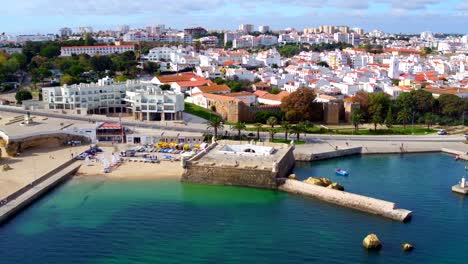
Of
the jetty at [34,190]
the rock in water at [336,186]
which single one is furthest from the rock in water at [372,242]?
the jetty at [34,190]

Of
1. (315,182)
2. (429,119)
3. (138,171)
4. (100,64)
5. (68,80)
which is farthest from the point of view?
(100,64)

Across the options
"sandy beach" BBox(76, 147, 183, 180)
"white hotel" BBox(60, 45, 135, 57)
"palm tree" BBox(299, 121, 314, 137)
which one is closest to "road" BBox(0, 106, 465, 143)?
"palm tree" BBox(299, 121, 314, 137)

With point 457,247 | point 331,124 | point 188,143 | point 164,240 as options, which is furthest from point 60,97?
point 457,247

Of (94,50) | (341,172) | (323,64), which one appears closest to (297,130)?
(341,172)

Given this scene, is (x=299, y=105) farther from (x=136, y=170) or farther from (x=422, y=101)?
(x=136, y=170)

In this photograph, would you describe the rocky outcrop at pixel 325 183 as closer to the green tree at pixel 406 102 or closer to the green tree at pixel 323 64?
the green tree at pixel 406 102
